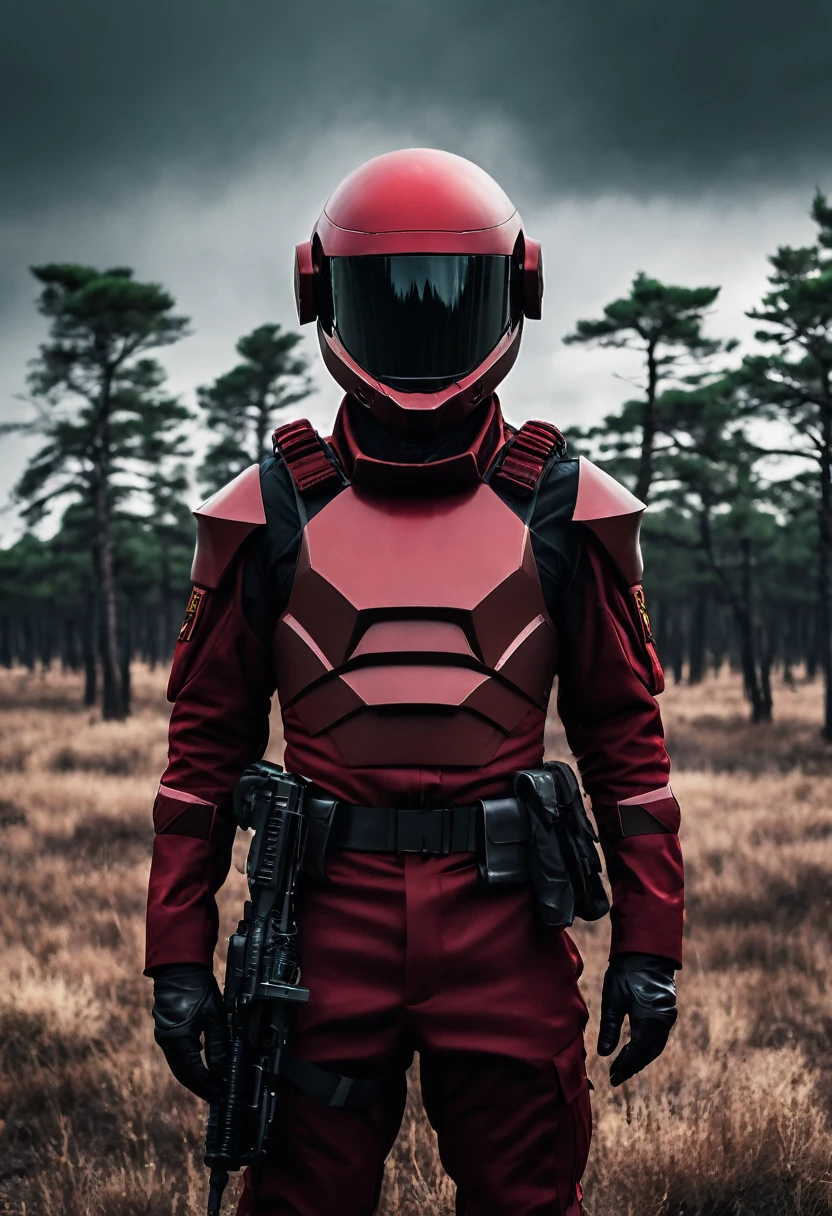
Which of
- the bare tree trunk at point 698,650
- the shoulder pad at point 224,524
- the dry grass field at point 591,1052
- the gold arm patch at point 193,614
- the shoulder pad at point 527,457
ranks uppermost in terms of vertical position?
the shoulder pad at point 527,457

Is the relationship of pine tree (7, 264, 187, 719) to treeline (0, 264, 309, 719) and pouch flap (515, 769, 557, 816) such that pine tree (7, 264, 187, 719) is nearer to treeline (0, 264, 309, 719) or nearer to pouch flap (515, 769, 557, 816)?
treeline (0, 264, 309, 719)

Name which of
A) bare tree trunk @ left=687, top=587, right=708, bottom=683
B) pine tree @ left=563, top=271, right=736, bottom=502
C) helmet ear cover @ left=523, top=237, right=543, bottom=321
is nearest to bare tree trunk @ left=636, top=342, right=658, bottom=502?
pine tree @ left=563, top=271, right=736, bottom=502

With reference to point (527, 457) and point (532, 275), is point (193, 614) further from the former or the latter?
point (532, 275)

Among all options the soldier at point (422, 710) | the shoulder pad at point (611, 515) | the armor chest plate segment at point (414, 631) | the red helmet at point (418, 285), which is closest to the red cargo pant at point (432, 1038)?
the soldier at point (422, 710)

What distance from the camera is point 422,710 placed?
6.48ft

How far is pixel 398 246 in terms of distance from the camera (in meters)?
2.07

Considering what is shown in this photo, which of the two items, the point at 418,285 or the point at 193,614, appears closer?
the point at 418,285

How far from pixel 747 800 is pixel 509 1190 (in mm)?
10846

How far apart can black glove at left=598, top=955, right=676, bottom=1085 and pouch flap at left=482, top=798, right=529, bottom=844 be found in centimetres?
40

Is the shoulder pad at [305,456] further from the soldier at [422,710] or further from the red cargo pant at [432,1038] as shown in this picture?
the red cargo pant at [432,1038]

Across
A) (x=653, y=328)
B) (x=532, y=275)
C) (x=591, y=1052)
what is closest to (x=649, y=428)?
(x=653, y=328)

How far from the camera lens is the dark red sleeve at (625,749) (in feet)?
6.93

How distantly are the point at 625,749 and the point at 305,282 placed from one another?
1261mm

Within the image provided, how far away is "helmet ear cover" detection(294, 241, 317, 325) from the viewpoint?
2201mm
